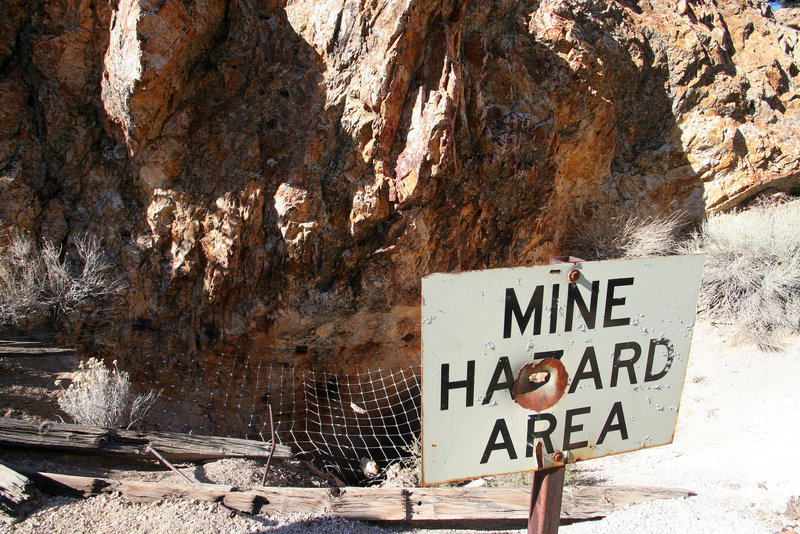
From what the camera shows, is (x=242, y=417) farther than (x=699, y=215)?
No

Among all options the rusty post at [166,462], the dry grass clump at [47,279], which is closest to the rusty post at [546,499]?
the rusty post at [166,462]

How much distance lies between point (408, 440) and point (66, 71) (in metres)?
4.55

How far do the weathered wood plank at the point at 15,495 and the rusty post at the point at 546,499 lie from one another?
2.67m

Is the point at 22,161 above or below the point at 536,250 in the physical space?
above

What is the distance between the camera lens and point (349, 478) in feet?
15.7

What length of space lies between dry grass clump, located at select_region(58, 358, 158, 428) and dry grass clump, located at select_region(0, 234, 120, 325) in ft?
2.22

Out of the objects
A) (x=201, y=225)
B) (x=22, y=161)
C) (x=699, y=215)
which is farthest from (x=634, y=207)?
(x=22, y=161)

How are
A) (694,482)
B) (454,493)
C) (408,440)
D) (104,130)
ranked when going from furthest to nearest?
(408,440), (104,130), (694,482), (454,493)

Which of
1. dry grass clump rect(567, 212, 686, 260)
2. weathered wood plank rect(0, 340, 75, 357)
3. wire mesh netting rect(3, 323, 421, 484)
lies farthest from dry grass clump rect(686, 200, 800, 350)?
weathered wood plank rect(0, 340, 75, 357)

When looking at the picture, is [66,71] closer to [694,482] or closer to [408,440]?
[408,440]

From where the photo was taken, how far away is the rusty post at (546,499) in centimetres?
153

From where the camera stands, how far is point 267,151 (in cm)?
457

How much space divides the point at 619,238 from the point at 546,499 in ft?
17.0

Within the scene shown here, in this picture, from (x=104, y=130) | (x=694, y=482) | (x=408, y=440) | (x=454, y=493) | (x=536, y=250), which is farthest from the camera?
(x=536, y=250)
